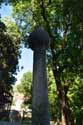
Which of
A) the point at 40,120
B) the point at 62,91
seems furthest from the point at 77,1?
the point at 40,120

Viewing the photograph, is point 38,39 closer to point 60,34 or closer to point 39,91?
point 39,91

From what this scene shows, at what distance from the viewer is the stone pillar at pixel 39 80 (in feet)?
46.0

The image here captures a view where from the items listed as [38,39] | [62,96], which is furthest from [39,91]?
[62,96]

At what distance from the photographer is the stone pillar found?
14031 millimetres

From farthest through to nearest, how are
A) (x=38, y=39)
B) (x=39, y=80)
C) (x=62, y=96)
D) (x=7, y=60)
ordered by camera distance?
(x=7, y=60), (x=62, y=96), (x=39, y=80), (x=38, y=39)

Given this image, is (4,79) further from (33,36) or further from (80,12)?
(33,36)

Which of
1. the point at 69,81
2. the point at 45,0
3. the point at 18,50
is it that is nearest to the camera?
the point at 45,0

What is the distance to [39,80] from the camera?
14.2 m

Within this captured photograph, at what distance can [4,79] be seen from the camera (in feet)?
132

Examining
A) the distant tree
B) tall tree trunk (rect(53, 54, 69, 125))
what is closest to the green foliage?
tall tree trunk (rect(53, 54, 69, 125))

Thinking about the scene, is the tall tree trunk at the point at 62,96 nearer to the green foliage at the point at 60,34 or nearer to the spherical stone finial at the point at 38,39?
the green foliage at the point at 60,34

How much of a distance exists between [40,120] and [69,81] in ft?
66.4

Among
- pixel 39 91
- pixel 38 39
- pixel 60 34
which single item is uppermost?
pixel 60 34

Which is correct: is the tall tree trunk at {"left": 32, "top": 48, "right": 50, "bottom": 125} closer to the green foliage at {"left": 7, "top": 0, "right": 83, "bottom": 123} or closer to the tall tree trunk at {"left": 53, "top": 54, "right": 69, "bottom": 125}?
the green foliage at {"left": 7, "top": 0, "right": 83, "bottom": 123}
